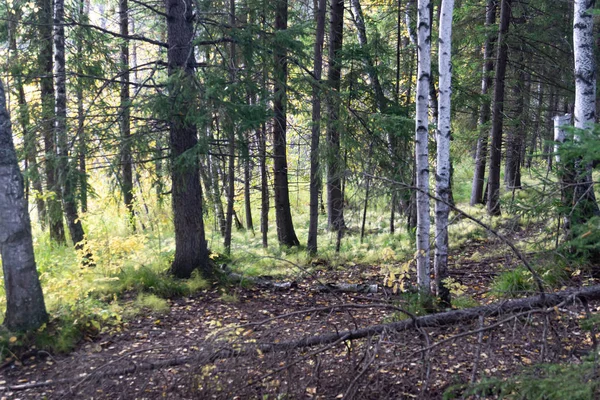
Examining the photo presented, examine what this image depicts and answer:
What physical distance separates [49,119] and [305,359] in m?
5.93

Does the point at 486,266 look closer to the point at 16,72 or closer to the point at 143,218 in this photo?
the point at 143,218

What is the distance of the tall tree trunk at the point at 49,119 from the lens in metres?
7.56

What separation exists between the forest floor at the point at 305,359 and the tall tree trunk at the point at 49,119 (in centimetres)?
239

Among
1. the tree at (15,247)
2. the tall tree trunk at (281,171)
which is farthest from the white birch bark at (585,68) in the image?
the tree at (15,247)

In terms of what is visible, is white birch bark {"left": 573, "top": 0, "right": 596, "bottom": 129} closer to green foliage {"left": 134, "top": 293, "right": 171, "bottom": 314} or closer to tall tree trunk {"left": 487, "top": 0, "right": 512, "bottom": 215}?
tall tree trunk {"left": 487, "top": 0, "right": 512, "bottom": 215}

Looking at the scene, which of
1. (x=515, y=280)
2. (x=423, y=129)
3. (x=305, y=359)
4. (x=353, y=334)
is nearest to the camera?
(x=305, y=359)

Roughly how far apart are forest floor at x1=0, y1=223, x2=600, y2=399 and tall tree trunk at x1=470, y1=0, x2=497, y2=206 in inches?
297

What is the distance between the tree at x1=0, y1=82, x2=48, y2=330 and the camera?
5.23m

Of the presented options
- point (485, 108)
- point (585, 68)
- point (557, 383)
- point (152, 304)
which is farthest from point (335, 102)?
point (557, 383)

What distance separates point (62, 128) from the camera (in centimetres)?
768

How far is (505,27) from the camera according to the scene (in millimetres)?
12016

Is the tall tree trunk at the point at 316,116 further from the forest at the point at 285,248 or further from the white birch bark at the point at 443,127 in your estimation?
the white birch bark at the point at 443,127

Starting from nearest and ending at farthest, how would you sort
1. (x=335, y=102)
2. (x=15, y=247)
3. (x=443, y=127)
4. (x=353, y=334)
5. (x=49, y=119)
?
(x=353, y=334) → (x=15, y=247) → (x=443, y=127) → (x=49, y=119) → (x=335, y=102)

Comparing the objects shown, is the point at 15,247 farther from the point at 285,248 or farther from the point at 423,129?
the point at 285,248
